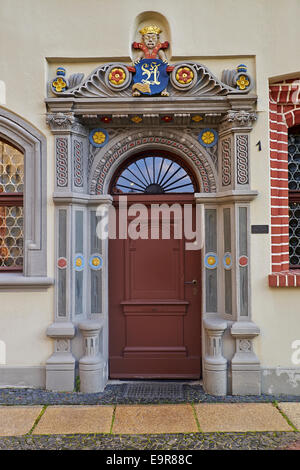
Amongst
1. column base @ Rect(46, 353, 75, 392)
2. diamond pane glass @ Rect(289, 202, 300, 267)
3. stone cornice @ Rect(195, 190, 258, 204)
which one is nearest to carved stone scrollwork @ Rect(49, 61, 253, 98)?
stone cornice @ Rect(195, 190, 258, 204)

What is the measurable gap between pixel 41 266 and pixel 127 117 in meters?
2.14

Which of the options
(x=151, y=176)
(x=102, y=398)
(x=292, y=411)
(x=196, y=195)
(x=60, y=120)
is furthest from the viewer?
(x=151, y=176)

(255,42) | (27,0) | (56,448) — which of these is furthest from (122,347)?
(27,0)

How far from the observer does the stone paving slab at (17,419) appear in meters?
3.63

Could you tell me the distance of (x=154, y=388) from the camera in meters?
4.72

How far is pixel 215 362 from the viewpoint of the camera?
14.6ft

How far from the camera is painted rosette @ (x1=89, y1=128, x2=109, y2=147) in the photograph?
491cm

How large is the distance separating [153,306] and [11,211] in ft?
7.44

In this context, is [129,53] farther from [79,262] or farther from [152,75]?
[79,262]

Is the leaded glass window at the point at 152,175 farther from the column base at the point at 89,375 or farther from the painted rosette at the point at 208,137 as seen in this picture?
the column base at the point at 89,375

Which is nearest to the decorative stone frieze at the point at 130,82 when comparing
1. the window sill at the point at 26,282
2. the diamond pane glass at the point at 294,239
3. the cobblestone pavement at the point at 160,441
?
the diamond pane glass at the point at 294,239

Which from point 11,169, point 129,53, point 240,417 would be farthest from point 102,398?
point 129,53

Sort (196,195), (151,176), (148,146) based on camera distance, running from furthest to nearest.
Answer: (151,176) < (148,146) < (196,195)
